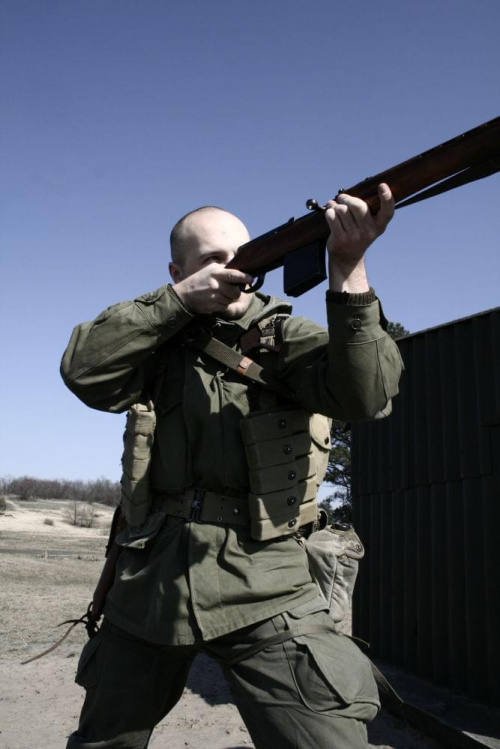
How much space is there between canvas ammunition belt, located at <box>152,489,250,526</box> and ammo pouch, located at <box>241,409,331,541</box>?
64mm

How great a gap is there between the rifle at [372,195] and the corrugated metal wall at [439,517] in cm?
468

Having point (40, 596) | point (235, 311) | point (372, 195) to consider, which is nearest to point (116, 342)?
point (235, 311)

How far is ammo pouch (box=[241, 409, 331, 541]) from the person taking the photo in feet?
8.23

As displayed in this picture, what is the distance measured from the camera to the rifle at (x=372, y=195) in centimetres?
223

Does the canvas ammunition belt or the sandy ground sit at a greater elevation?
the canvas ammunition belt

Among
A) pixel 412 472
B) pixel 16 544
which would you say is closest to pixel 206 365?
pixel 412 472

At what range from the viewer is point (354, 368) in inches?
90.9

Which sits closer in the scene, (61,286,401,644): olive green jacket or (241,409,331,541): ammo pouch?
(61,286,401,644): olive green jacket

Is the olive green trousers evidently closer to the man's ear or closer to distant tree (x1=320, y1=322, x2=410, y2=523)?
the man's ear

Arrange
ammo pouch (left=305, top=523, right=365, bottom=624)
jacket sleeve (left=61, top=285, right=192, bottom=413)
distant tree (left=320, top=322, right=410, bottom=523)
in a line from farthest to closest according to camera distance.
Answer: distant tree (left=320, top=322, right=410, bottom=523) < ammo pouch (left=305, top=523, right=365, bottom=624) < jacket sleeve (left=61, top=285, right=192, bottom=413)

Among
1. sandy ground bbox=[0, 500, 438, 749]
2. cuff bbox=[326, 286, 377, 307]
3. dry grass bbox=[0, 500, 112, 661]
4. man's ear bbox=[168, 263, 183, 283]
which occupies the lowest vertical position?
sandy ground bbox=[0, 500, 438, 749]

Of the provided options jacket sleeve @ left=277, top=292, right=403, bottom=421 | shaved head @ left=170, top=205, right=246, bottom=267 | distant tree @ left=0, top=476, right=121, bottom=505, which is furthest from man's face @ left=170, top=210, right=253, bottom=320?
distant tree @ left=0, top=476, right=121, bottom=505

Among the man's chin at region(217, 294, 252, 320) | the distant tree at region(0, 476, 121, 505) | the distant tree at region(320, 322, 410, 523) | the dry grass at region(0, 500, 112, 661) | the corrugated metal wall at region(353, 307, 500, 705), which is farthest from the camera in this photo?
the distant tree at region(0, 476, 121, 505)

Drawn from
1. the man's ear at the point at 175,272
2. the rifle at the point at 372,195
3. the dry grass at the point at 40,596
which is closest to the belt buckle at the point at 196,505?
the rifle at the point at 372,195
